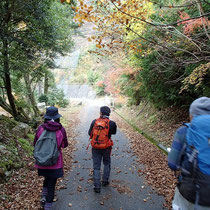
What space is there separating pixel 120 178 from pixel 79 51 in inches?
1749

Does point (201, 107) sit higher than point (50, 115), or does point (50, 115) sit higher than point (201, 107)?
point (201, 107)

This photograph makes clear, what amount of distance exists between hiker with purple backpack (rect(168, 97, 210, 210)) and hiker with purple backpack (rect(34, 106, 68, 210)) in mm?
2037

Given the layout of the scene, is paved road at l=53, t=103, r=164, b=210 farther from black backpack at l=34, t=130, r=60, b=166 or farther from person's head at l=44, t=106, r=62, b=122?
person's head at l=44, t=106, r=62, b=122

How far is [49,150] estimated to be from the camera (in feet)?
10.6

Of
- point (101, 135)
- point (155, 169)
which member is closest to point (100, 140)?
point (101, 135)

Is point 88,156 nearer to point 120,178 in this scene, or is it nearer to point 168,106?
point 120,178

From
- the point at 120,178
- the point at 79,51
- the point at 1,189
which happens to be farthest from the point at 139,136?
the point at 79,51

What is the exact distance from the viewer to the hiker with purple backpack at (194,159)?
1.85 meters

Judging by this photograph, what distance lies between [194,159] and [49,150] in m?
2.38

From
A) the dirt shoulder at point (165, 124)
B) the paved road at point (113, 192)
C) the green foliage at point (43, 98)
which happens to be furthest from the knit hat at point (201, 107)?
the green foliage at point (43, 98)

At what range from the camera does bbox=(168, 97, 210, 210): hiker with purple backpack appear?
185cm

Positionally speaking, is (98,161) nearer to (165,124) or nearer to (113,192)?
(113,192)

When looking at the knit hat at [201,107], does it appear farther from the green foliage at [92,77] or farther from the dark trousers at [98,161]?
the green foliage at [92,77]

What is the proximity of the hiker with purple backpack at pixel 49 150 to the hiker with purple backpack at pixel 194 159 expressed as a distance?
204 centimetres
